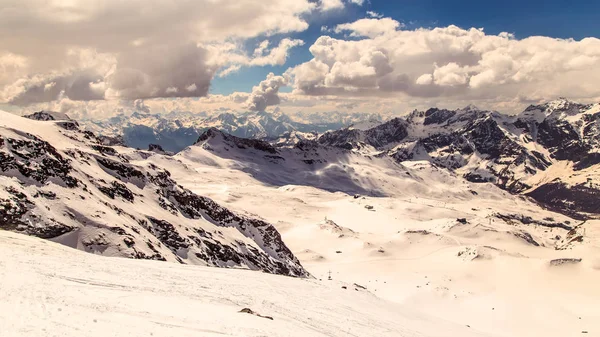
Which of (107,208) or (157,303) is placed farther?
(107,208)

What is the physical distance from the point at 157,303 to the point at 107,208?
122 ft

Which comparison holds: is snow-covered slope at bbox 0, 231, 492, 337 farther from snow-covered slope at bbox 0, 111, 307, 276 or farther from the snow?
snow-covered slope at bbox 0, 111, 307, 276

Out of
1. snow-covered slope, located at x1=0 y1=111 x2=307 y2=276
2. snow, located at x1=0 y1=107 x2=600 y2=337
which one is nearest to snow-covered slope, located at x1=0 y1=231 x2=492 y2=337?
snow, located at x1=0 y1=107 x2=600 y2=337

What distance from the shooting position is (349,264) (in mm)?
134500

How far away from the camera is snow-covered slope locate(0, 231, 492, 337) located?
790 inches

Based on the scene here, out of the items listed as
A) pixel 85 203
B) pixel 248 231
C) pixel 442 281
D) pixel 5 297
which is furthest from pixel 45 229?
pixel 442 281

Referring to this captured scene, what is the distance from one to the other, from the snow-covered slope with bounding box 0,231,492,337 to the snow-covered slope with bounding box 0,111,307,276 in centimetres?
1102

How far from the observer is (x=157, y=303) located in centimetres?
2564

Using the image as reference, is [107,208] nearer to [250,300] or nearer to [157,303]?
[250,300]

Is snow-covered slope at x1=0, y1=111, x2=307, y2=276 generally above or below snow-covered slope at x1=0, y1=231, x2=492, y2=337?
above

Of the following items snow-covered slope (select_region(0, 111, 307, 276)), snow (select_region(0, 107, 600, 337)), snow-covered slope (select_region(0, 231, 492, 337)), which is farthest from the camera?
snow-covered slope (select_region(0, 111, 307, 276))

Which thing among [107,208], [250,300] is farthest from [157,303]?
[107,208]

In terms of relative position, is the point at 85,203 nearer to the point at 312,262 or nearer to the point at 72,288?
the point at 72,288

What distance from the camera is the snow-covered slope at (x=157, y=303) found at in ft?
65.8
